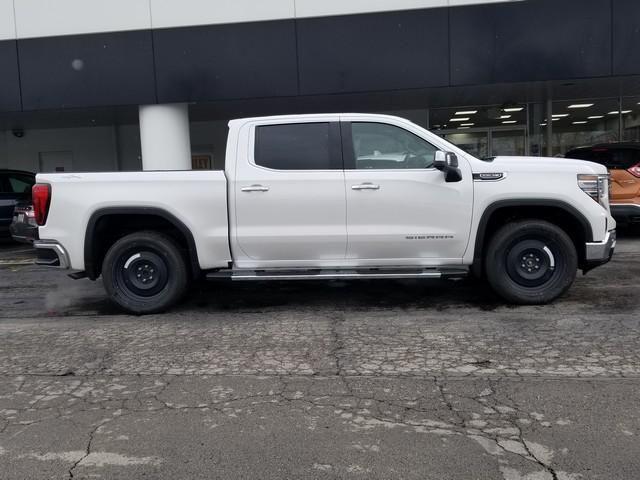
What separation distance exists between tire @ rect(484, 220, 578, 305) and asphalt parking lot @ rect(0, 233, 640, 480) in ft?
0.67

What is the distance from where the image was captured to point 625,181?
9898mm

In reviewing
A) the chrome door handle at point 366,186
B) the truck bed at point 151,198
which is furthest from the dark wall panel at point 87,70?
the chrome door handle at point 366,186

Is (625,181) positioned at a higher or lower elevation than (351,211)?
higher

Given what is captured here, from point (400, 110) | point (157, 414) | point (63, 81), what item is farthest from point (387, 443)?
point (400, 110)

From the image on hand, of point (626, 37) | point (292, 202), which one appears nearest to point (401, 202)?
point (292, 202)

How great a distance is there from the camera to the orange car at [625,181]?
984cm

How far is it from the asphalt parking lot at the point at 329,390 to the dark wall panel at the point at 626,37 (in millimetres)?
6208

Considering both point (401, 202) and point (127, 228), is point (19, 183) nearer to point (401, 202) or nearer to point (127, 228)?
point (127, 228)

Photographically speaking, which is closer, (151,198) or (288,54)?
(151,198)

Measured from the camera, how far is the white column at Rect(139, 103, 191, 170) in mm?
12562

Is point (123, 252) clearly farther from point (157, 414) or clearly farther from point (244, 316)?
point (157, 414)

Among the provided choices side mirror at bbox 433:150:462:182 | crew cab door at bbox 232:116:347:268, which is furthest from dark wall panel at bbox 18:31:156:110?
side mirror at bbox 433:150:462:182

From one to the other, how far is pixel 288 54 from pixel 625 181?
21.8ft

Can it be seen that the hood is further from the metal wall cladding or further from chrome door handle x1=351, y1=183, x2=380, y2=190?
the metal wall cladding
